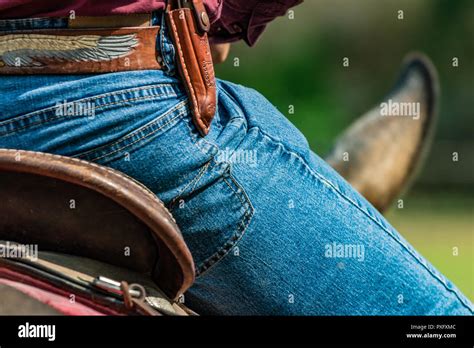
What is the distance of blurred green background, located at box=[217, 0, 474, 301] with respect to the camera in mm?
12945

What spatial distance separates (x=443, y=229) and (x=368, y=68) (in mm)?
4856

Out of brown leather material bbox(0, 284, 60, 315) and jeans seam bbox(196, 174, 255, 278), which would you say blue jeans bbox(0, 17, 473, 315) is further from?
brown leather material bbox(0, 284, 60, 315)

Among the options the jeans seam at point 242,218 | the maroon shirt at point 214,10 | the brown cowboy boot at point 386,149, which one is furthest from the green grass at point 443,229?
the jeans seam at point 242,218

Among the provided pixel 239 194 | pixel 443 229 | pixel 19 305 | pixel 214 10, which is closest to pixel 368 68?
pixel 443 229

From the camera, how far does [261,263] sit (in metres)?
1.45

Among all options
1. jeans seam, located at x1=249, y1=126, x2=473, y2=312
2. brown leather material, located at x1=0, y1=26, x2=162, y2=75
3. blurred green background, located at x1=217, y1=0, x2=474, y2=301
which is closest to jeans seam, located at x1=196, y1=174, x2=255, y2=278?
jeans seam, located at x1=249, y1=126, x2=473, y2=312

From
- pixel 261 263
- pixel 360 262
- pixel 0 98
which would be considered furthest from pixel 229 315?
pixel 0 98

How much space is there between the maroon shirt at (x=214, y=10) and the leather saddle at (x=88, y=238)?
→ 0.70 ft

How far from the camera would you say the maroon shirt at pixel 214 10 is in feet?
4.63

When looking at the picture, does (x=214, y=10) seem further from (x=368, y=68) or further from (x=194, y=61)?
(x=368, y=68)

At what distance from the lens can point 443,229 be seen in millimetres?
10305

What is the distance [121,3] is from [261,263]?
432 mm

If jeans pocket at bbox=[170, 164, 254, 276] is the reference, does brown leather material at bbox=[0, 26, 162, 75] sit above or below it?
above

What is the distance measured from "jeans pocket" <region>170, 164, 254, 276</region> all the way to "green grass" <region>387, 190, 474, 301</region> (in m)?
5.32
